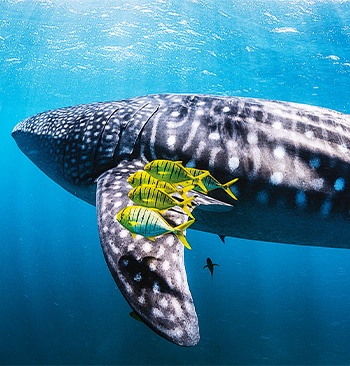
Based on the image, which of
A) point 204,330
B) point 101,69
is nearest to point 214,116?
point 204,330

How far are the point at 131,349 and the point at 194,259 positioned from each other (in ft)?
86.0

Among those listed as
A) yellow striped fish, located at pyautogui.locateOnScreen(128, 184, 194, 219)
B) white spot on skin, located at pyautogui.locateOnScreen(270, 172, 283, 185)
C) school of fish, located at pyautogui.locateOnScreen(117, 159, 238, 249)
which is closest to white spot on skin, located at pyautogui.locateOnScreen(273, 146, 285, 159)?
white spot on skin, located at pyautogui.locateOnScreen(270, 172, 283, 185)

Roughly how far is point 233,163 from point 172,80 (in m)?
25.8

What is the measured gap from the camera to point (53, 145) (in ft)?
11.3

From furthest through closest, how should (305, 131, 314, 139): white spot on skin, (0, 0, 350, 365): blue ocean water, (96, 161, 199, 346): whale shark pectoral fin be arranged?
(0, 0, 350, 365): blue ocean water → (305, 131, 314, 139): white spot on skin → (96, 161, 199, 346): whale shark pectoral fin

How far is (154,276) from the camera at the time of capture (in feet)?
5.41

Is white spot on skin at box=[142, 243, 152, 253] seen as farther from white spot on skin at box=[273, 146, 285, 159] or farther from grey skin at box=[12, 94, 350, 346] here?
white spot on skin at box=[273, 146, 285, 159]

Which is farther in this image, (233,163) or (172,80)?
(172,80)

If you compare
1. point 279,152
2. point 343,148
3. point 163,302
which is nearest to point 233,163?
point 279,152

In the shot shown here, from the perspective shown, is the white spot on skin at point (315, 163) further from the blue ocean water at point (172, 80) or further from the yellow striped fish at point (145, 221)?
the blue ocean water at point (172, 80)

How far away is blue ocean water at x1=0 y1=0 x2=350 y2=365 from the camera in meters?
15.9

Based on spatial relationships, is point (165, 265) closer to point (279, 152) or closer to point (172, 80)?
point (279, 152)

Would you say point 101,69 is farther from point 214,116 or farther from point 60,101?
point 214,116

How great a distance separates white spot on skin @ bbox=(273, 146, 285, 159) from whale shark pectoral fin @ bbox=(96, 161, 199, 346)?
→ 115 cm
